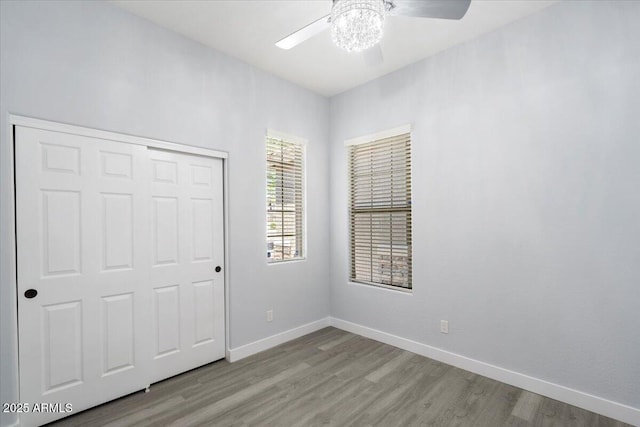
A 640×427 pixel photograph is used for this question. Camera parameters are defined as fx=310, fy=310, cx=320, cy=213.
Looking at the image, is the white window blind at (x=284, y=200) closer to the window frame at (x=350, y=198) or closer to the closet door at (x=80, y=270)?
the window frame at (x=350, y=198)

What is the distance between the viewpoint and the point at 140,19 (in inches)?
98.7

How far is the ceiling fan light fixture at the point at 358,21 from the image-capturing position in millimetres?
1464

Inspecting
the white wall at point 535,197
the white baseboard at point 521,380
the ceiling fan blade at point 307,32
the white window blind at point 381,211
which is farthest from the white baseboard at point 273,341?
the ceiling fan blade at point 307,32

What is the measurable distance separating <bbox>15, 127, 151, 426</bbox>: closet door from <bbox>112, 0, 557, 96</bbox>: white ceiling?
45.0 inches

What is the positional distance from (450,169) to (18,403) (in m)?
3.72

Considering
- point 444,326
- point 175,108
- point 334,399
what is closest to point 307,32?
point 175,108

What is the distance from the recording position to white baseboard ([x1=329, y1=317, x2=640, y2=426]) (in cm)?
214

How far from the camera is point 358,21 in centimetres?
149

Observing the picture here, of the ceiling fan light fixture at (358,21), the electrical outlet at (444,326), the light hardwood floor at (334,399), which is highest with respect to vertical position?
the ceiling fan light fixture at (358,21)

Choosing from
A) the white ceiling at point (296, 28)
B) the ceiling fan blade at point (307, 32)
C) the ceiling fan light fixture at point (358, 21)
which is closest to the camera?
the ceiling fan light fixture at point (358, 21)

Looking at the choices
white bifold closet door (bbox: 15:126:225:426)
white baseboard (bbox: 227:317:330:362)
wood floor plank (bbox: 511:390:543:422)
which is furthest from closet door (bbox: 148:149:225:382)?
wood floor plank (bbox: 511:390:543:422)

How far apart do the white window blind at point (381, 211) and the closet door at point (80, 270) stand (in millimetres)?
2304

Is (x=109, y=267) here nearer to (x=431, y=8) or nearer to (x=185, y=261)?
(x=185, y=261)

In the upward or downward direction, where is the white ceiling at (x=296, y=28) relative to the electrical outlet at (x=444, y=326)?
upward
